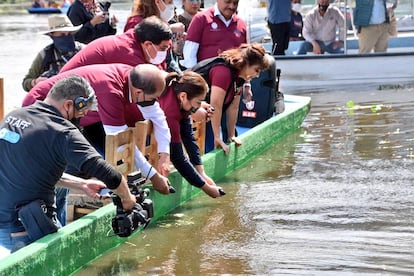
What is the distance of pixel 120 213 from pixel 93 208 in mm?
1502

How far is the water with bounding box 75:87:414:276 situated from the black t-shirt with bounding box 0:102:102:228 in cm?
104

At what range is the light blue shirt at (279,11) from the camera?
50.3 ft

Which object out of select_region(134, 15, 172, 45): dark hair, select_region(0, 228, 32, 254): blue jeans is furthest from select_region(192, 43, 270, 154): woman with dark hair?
select_region(0, 228, 32, 254): blue jeans

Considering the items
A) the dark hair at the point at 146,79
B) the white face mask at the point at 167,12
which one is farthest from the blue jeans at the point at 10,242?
the white face mask at the point at 167,12

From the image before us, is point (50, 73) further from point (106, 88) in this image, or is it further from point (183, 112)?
point (106, 88)

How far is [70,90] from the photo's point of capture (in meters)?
5.21

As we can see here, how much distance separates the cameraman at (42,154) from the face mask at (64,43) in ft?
11.4

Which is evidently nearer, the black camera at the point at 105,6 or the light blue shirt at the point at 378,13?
the black camera at the point at 105,6

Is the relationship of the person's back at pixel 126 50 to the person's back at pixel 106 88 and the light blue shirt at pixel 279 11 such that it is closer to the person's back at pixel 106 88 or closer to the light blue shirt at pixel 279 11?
the person's back at pixel 106 88

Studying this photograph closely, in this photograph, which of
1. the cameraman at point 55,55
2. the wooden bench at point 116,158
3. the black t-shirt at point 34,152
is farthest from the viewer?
the cameraman at point 55,55

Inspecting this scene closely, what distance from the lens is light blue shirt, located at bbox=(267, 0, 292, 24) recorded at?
15336mm

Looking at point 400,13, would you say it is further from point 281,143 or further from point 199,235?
point 199,235

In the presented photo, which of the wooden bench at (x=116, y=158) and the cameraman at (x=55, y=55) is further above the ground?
the cameraman at (x=55, y=55)

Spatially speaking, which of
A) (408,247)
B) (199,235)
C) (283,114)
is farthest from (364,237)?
(283,114)
